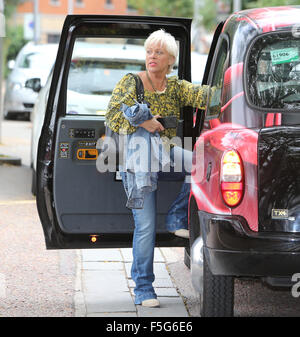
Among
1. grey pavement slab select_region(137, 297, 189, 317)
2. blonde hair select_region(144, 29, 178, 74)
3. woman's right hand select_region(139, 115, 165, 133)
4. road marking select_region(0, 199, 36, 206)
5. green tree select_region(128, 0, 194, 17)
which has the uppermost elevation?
green tree select_region(128, 0, 194, 17)

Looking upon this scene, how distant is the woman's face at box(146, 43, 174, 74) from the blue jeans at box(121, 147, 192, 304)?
1.77 feet

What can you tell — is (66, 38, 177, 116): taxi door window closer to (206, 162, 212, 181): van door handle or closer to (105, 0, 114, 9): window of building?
(206, 162, 212, 181): van door handle

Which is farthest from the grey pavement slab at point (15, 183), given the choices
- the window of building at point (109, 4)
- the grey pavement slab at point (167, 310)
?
the window of building at point (109, 4)

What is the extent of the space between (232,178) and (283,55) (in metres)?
0.77

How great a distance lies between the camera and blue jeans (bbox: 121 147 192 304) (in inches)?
230

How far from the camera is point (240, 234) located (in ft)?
15.5

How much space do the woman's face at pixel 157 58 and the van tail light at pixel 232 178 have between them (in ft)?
3.80

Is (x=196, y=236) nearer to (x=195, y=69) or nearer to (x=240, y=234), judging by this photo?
(x=240, y=234)

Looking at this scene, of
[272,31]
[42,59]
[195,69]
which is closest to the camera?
[272,31]

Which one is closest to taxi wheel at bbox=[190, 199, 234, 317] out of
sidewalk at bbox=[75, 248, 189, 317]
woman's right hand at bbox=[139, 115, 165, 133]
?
sidewalk at bbox=[75, 248, 189, 317]

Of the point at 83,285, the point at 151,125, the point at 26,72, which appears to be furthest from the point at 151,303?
the point at 26,72

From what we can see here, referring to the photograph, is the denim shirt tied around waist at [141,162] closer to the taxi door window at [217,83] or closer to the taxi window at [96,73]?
the taxi door window at [217,83]

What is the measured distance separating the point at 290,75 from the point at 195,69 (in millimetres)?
8666
